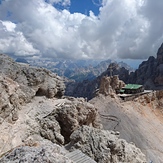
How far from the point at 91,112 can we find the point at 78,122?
441cm

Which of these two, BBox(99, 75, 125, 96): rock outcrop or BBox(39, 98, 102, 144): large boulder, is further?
BBox(99, 75, 125, 96): rock outcrop

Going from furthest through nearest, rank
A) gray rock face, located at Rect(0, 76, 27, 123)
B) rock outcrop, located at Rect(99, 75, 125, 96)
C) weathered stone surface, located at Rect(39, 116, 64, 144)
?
rock outcrop, located at Rect(99, 75, 125, 96), weathered stone surface, located at Rect(39, 116, 64, 144), gray rock face, located at Rect(0, 76, 27, 123)

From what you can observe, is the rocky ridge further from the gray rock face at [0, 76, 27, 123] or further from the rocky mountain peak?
the rocky mountain peak

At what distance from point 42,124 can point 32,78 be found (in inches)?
379

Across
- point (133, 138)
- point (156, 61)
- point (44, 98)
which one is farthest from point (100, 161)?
point (156, 61)

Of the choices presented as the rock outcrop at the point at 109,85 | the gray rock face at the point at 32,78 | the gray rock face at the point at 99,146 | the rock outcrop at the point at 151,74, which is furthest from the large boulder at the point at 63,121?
the rock outcrop at the point at 151,74

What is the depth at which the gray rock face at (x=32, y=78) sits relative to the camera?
26831mm

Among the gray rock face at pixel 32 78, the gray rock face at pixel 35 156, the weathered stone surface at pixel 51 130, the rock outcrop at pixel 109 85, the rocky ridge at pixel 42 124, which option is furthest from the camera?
the rock outcrop at pixel 109 85

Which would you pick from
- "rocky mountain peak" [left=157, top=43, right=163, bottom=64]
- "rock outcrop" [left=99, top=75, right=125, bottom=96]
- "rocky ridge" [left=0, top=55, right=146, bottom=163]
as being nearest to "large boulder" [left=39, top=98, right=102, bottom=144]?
"rocky ridge" [left=0, top=55, right=146, bottom=163]

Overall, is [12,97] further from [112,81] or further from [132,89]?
[132,89]

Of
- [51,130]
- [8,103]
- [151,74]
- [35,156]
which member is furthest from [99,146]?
[151,74]

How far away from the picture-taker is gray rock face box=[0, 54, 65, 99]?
2683 cm

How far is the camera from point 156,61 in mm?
153000

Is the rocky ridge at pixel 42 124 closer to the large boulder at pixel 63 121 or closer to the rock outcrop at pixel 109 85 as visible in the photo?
the large boulder at pixel 63 121
